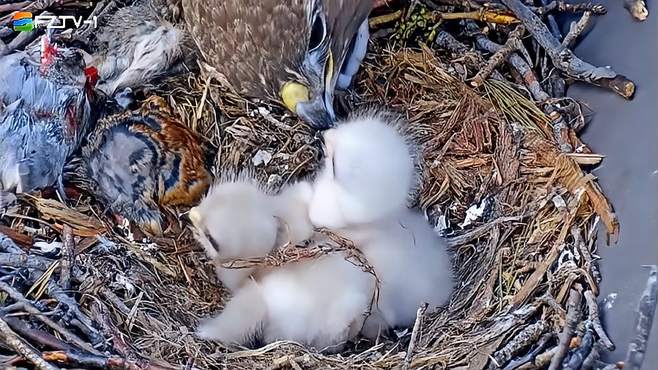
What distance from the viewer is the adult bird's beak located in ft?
6.31

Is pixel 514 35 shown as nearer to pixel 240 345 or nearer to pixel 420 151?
pixel 420 151

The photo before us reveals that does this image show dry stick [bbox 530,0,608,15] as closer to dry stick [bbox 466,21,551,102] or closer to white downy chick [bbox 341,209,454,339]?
dry stick [bbox 466,21,551,102]

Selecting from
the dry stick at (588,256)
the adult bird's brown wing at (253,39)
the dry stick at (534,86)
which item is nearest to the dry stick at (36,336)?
the adult bird's brown wing at (253,39)

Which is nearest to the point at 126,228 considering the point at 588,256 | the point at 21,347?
the point at 21,347

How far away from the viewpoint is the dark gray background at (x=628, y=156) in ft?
4.99

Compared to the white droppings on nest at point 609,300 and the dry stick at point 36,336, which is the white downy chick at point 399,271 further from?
the dry stick at point 36,336

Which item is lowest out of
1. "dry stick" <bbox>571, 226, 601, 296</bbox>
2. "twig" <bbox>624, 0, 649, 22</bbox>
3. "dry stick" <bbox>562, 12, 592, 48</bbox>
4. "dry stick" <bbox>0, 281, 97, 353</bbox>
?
"dry stick" <bbox>0, 281, 97, 353</bbox>

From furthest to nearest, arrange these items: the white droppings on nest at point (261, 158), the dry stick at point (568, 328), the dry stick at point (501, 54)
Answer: the white droppings on nest at point (261, 158)
the dry stick at point (501, 54)
the dry stick at point (568, 328)

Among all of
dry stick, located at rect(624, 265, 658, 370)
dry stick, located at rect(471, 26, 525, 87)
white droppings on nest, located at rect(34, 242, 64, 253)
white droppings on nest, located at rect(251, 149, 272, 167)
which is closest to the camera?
dry stick, located at rect(624, 265, 658, 370)

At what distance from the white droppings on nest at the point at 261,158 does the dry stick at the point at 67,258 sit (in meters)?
0.52

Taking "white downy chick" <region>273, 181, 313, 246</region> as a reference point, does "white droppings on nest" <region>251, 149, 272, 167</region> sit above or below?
below

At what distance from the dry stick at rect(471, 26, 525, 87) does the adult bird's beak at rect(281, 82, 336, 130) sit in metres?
0.45

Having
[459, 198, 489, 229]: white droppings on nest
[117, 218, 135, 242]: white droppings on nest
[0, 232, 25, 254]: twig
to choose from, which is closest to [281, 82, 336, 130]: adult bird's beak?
[459, 198, 489, 229]: white droppings on nest

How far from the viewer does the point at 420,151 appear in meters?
2.12
